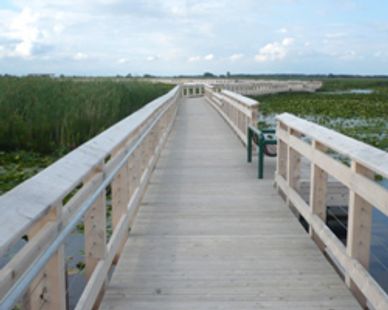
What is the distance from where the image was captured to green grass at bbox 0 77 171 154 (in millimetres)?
11836

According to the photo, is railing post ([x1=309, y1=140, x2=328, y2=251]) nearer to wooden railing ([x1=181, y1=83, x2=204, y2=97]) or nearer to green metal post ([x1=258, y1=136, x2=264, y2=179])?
green metal post ([x1=258, y1=136, x2=264, y2=179])

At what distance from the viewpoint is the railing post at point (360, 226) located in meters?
3.68

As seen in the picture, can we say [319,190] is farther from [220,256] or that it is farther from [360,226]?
[360,226]

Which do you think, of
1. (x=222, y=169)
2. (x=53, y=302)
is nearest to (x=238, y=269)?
(x=53, y=302)

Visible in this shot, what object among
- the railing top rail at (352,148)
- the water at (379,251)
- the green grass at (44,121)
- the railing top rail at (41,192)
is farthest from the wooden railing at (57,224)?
the green grass at (44,121)

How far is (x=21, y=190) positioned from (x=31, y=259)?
0.28m

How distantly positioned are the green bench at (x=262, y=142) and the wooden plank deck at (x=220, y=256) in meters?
0.26

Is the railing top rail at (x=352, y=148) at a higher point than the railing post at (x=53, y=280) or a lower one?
higher

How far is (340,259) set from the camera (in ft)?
13.2

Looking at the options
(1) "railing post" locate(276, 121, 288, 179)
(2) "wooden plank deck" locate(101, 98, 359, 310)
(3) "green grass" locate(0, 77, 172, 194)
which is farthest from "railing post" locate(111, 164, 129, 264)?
(3) "green grass" locate(0, 77, 172, 194)

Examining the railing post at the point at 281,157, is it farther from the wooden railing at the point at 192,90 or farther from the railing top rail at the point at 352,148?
the wooden railing at the point at 192,90

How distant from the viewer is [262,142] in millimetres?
8219

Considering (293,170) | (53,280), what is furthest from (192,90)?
(53,280)

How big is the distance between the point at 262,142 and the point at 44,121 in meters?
5.91
